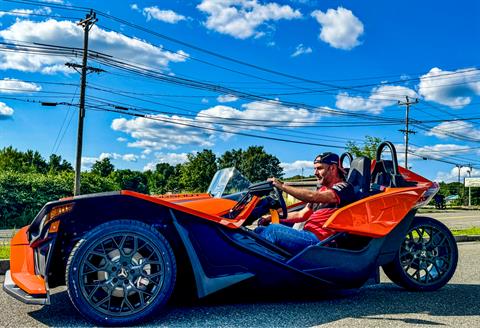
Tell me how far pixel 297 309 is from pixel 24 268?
2202 millimetres

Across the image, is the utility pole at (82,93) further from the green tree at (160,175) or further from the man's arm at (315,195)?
the green tree at (160,175)

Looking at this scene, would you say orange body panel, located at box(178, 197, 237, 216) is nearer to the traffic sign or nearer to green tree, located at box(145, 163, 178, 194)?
the traffic sign

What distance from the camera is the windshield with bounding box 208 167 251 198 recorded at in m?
6.26

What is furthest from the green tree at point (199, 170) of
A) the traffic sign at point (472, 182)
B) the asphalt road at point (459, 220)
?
the asphalt road at point (459, 220)

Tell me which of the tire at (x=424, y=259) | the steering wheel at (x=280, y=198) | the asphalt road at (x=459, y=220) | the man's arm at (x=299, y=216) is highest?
the steering wheel at (x=280, y=198)

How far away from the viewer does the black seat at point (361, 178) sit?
4797 mm

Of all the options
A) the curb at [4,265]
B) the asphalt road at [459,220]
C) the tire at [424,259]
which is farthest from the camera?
the asphalt road at [459,220]

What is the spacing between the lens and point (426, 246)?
505 cm

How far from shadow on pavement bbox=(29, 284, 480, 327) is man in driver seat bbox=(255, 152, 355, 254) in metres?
0.45

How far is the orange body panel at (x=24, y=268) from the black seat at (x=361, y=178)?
9.49 ft

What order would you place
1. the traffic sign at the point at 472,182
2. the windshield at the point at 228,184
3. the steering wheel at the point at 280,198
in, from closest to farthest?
1. the steering wheel at the point at 280,198
2. the windshield at the point at 228,184
3. the traffic sign at the point at 472,182

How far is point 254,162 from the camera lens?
86.5m

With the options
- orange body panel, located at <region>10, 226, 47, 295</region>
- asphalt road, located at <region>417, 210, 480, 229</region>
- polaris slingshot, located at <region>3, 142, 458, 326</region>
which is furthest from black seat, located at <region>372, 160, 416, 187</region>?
asphalt road, located at <region>417, 210, 480, 229</region>

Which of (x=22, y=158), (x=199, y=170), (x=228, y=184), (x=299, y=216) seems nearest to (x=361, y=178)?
(x=299, y=216)
